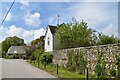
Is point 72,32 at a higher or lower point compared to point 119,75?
higher

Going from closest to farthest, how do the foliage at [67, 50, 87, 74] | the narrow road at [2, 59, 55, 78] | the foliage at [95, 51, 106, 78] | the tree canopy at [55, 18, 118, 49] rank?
the foliage at [95, 51, 106, 78] < the narrow road at [2, 59, 55, 78] < the foliage at [67, 50, 87, 74] < the tree canopy at [55, 18, 118, 49]

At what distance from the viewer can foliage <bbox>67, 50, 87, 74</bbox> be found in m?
21.1

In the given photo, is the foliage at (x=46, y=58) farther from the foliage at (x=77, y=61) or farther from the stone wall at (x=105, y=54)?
the foliage at (x=77, y=61)

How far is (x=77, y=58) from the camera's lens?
22.5 m

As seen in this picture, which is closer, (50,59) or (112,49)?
(112,49)

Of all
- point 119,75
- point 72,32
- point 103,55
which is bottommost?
point 119,75

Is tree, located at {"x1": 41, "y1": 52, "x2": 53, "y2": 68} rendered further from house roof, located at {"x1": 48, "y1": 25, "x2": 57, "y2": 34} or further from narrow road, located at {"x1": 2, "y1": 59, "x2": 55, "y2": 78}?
house roof, located at {"x1": 48, "y1": 25, "x2": 57, "y2": 34}

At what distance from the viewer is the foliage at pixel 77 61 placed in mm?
21141

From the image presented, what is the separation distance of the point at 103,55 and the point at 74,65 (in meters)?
5.38

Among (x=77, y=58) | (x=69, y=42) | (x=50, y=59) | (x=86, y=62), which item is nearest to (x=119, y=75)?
(x=86, y=62)

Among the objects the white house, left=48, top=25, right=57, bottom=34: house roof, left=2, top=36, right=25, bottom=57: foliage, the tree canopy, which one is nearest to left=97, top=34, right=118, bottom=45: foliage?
the tree canopy

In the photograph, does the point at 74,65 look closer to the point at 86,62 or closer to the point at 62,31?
the point at 86,62

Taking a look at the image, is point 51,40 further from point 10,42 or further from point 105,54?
point 10,42

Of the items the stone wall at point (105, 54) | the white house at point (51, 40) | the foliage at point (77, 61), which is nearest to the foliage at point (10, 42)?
the white house at point (51, 40)
